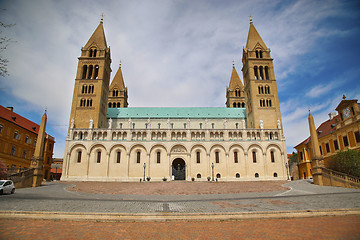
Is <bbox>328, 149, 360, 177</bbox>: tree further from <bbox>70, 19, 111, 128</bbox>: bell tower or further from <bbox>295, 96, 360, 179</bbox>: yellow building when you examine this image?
<bbox>70, 19, 111, 128</bbox>: bell tower

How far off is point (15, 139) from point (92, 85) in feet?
61.4

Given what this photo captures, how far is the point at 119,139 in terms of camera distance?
4634 cm

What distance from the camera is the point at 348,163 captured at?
25781mm

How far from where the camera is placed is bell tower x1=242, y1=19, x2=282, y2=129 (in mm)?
49594

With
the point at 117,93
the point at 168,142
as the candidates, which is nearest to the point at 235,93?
the point at 168,142

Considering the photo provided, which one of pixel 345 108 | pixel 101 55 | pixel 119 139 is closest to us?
pixel 345 108

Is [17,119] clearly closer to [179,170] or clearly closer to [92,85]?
[92,85]

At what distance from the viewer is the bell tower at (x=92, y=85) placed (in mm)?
48438

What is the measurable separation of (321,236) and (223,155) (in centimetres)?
3990

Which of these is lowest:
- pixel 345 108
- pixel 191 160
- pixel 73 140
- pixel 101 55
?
pixel 191 160

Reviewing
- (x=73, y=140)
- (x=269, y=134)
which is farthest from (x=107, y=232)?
(x=269, y=134)

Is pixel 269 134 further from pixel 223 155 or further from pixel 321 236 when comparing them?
pixel 321 236

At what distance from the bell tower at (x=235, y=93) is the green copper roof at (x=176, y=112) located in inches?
286

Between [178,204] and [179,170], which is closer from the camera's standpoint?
[178,204]
